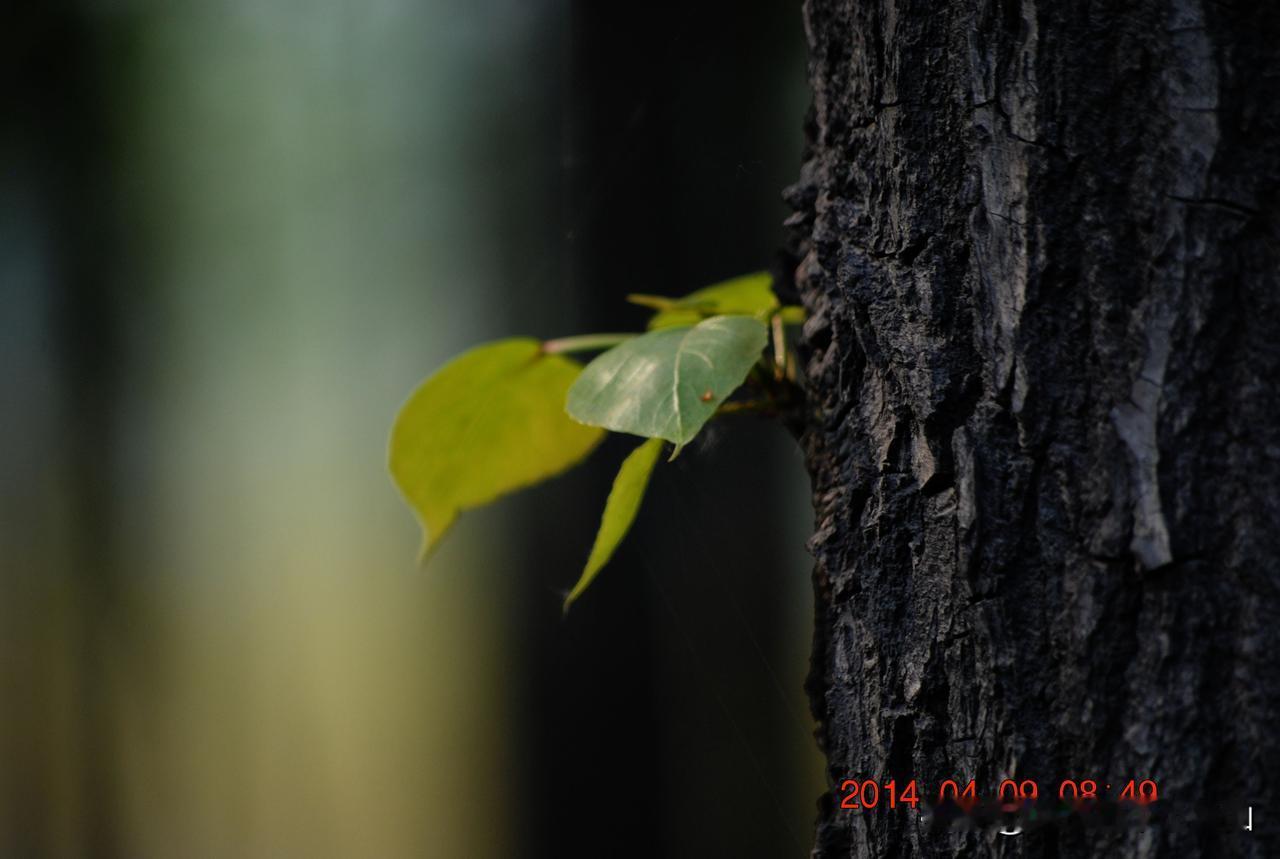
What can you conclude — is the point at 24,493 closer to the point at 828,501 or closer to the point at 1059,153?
the point at 828,501

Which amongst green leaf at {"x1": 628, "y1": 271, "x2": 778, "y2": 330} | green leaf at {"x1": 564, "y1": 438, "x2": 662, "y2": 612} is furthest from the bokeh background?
green leaf at {"x1": 564, "y1": 438, "x2": 662, "y2": 612}

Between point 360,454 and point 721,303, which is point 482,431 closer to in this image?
point 721,303

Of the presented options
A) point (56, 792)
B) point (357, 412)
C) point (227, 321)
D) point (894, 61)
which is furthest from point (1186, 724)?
point (56, 792)

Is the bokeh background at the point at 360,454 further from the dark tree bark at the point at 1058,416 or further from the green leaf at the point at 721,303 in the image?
the dark tree bark at the point at 1058,416

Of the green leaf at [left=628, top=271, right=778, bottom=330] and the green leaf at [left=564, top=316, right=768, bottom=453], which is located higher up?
the green leaf at [left=628, top=271, right=778, bottom=330]

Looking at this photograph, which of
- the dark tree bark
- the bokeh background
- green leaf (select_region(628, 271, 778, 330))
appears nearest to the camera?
the dark tree bark

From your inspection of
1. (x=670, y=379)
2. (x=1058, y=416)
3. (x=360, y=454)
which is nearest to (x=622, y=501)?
(x=670, y=379)

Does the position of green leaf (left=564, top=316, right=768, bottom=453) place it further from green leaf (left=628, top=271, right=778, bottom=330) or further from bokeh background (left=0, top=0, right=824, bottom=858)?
bokeh background (left=0, top=0, right=824, bottom=858)
